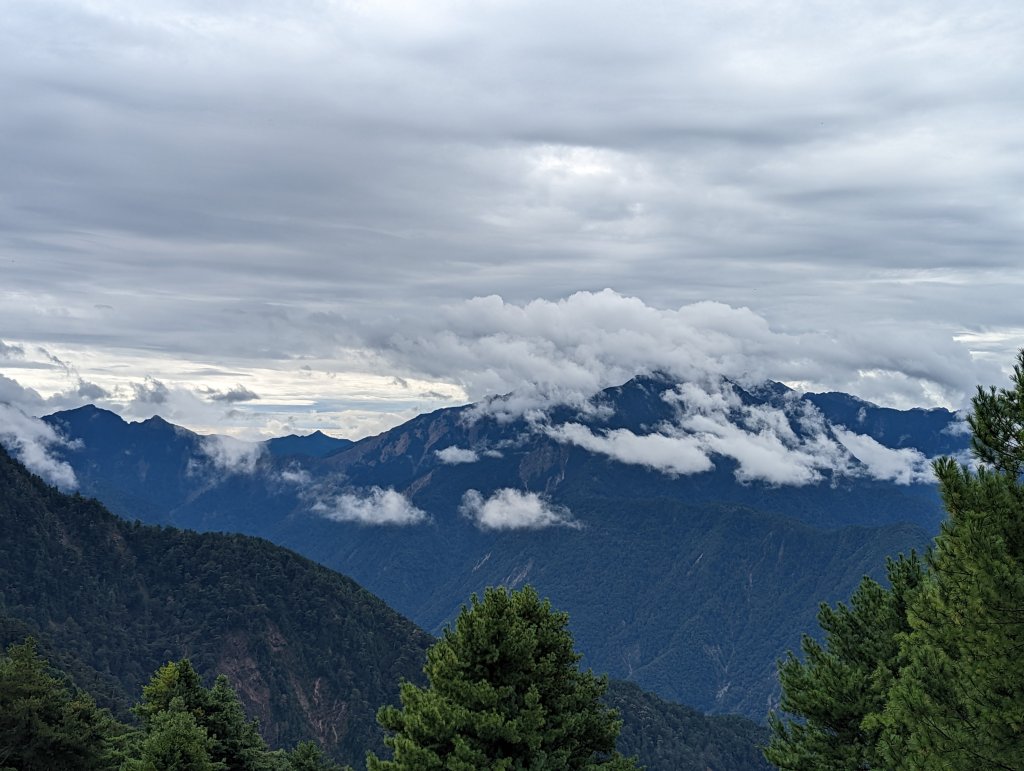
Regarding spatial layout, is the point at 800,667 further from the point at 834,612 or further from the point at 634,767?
the point at 634,767

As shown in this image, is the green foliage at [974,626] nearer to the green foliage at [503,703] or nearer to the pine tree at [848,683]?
the pine tree at [848,683]

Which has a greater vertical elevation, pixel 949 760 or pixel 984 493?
pixel 984 493

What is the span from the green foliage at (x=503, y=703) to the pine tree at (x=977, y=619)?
11151 millimetres

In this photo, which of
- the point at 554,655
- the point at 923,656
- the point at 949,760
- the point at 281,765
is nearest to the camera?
the point at 949,760

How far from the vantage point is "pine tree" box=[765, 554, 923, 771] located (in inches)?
1417

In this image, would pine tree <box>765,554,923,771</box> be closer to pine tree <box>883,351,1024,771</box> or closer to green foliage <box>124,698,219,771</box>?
pine tree <box>883,351,1024,771</box>

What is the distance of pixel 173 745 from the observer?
39.8m

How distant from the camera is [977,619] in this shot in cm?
2259

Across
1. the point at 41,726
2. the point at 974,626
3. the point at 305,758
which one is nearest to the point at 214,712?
the point at 41,726

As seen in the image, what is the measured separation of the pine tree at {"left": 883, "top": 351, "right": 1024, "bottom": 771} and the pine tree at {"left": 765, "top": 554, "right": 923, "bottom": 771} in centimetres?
1002

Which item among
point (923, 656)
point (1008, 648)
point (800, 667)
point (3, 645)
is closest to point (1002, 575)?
point (1008, 648)

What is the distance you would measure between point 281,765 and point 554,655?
3176cm

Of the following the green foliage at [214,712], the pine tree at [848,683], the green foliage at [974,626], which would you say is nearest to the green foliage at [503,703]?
the pine tree at [848,683]

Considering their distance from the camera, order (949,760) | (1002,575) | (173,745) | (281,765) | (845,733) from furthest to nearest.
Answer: (281,765) < (173,745) < (845,733) < (949,760) < (1002,575)
